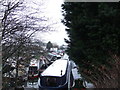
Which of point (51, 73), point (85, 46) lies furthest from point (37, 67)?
point (85, 46)

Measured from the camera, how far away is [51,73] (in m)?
8.13

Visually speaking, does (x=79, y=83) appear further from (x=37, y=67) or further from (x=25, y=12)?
(x=37, y=67)

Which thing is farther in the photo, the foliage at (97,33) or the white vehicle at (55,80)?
the white vehicle at (55,80)

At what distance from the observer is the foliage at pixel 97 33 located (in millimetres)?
3535

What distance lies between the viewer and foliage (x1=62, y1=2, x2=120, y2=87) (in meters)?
3.54

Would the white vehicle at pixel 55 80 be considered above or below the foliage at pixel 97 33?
below

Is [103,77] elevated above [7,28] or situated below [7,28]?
below

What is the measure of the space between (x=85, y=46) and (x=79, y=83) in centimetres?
273

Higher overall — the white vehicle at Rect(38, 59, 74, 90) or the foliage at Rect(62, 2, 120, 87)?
the foliage at Rect(62, 2, 120, 87)

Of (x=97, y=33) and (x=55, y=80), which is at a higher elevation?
(x=97, y=33)

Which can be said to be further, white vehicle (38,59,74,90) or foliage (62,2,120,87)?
white vehicle (38,59,74,90)

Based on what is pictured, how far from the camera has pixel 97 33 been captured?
12.5 ft

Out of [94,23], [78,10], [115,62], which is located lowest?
[115,62]

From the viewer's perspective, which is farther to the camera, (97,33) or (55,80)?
(55,80)
